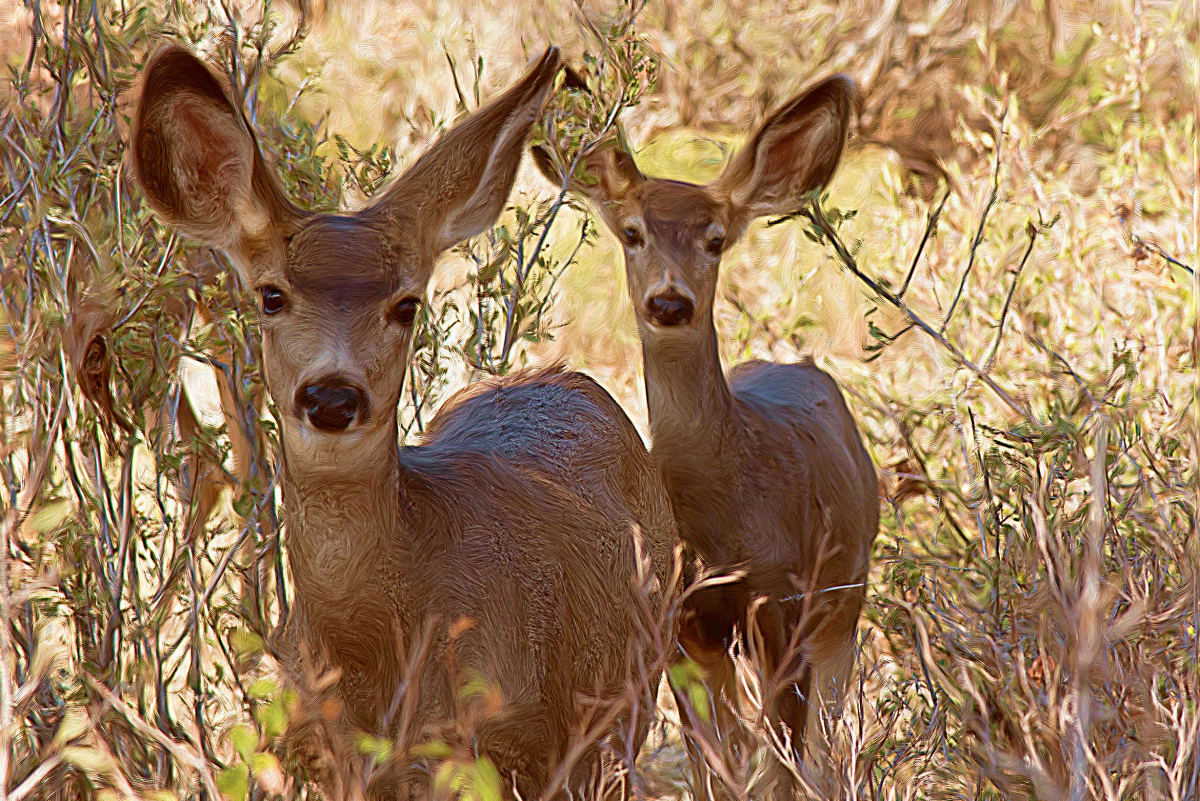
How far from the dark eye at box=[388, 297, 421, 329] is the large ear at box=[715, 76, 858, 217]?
211 cm

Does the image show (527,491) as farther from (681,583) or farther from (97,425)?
(97,425)

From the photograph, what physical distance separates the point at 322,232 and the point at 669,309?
5.78 feet

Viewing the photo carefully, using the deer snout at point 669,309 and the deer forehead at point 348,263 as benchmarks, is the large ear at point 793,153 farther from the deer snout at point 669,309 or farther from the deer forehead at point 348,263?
the deer forehead at point 348,263

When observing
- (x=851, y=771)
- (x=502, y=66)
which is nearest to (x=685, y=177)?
(x=502, y=66)

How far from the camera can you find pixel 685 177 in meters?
9.40

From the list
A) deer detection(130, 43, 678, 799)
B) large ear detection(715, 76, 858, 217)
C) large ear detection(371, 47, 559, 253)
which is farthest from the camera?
large ear detection(715, 76, 858, 217)

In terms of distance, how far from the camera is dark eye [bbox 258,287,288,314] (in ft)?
12.5

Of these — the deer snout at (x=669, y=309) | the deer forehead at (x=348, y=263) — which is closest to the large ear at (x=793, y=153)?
the deer snout at (x=669, y=309)

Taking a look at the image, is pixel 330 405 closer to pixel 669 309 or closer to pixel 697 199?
pixel 669 309

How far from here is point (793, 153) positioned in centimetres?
570

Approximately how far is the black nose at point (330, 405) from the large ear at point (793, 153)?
2.50m

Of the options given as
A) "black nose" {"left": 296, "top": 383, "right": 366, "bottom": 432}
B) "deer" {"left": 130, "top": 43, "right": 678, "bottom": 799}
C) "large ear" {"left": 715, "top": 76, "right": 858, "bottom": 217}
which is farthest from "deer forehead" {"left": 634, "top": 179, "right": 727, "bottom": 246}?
"black nose" {"left": 296, "top": 383, "right": 366, "bottom": 432}

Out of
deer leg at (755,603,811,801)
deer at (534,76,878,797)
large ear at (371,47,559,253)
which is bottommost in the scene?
deer leg at (755,603,811,801)

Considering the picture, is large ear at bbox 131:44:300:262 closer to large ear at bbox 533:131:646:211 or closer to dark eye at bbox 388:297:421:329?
dark eye at bbox 388:297:421:329
